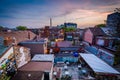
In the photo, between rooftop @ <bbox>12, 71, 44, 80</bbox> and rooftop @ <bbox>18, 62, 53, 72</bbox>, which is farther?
rooftop @ <bbox>18, 62, 53, 72</bbox>

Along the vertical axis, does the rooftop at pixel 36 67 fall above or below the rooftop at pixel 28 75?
above

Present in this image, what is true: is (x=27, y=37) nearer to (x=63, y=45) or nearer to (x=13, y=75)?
(x=63, y=45)

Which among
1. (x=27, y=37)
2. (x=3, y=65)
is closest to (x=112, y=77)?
(x=3, y=65)

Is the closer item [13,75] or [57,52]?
[13,75]

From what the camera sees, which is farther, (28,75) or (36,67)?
(36,67)

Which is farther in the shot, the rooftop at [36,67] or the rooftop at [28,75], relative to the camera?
the rooftop at [36,67]

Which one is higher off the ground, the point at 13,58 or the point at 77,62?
the point at 13,58

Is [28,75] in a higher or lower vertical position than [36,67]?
lower

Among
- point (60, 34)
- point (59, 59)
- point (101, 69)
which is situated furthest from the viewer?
point (60, 34)

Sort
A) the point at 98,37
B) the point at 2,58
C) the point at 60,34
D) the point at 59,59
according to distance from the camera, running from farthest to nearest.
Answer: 1. the point at 60,34
2. the point at 98,37
3. the point at 59,59
4. the point at 2,58

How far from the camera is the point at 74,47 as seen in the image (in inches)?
1296

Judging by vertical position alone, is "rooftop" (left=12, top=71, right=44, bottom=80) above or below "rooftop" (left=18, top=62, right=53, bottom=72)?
below

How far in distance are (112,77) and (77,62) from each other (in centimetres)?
1115

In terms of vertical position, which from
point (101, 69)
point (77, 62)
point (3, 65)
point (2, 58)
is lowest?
point (77, 62)
